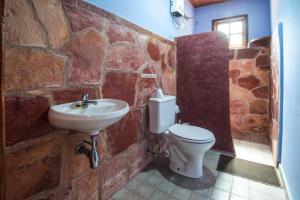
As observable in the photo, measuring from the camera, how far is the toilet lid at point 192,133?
5.42 feet

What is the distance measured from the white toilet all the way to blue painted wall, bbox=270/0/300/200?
2.04 feet

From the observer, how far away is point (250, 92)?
3.04m

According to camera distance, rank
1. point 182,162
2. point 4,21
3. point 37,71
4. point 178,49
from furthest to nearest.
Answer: point 178,49, point 182,162, point 37,71, point 4,21

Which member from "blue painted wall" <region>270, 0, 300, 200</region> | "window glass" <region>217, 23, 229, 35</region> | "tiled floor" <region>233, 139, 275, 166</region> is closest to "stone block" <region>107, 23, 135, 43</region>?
"blue painted wall" <region>270, 0, 300, 200</region>

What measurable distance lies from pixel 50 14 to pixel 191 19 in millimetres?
3042

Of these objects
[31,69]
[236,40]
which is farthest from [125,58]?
[236,40]

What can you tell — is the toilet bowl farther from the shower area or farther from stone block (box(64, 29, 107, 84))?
stone block (box(64, 29, 107, 84))

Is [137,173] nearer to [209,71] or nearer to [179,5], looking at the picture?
[209,71]

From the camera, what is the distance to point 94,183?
1.39m

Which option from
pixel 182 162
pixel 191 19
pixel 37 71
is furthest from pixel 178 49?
pixel 37 71

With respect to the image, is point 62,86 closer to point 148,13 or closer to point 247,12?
point 148,13

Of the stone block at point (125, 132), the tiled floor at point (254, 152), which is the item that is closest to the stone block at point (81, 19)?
the stone block at point (125, 132)

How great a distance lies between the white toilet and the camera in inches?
65.7

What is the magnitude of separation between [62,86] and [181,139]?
1157 mm
